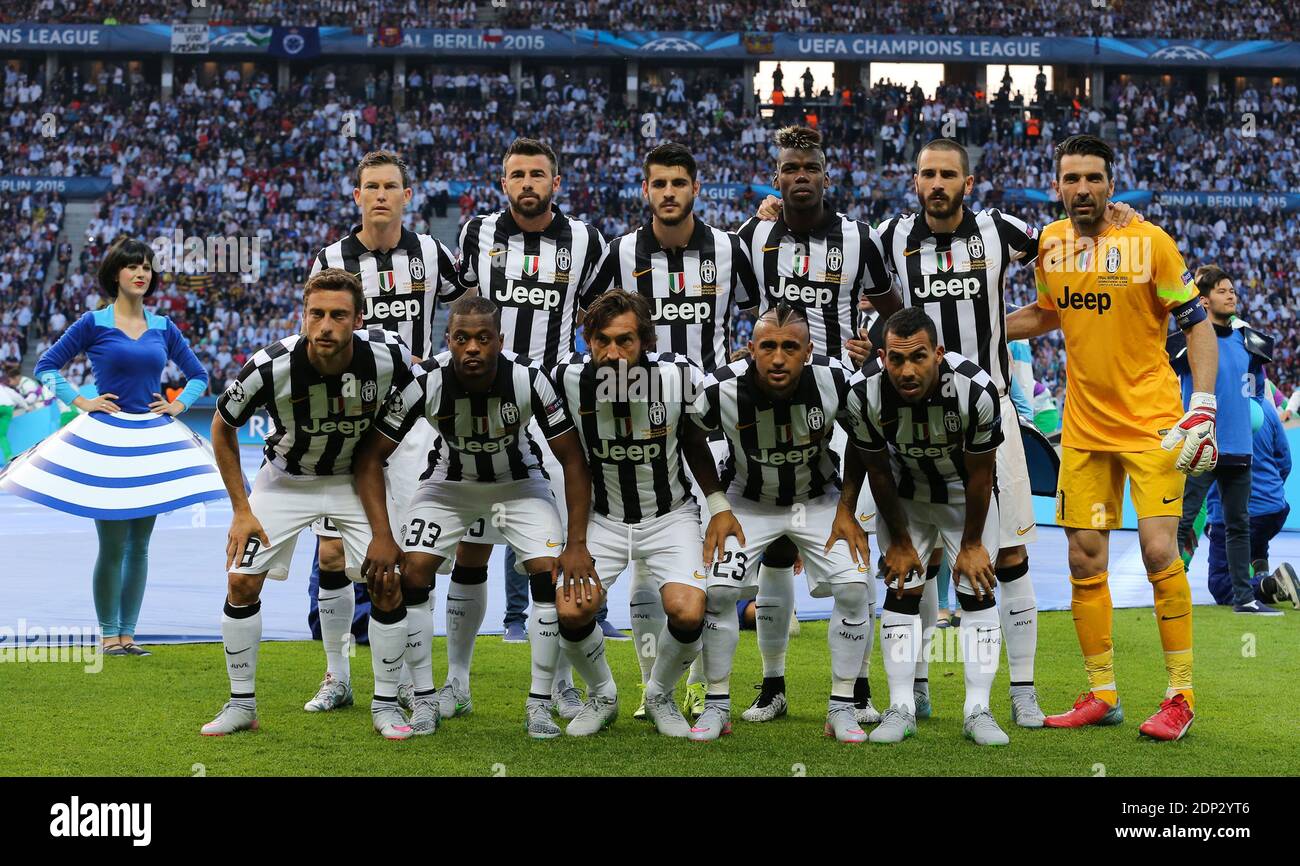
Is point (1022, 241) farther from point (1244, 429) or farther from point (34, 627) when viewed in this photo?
point (34, 627)

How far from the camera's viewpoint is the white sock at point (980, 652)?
17.0 ft

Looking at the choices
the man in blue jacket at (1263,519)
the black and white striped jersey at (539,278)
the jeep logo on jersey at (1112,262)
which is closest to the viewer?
the jeep logo on jersey at (1112,262)

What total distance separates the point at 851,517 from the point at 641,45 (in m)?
35.1

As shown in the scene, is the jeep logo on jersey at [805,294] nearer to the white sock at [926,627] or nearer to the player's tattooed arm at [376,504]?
the white sock at [926,627]

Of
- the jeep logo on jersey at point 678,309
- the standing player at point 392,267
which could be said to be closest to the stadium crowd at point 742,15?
the standing player at point 392,267

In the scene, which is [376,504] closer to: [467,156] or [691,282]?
[691,282]

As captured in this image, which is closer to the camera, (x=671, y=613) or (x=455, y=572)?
(x=671, y=613)

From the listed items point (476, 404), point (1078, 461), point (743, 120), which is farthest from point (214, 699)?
point (743, 120)

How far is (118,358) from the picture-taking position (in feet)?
23.4

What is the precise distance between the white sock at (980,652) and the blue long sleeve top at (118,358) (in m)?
4.31

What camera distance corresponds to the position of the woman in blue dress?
6949mm
